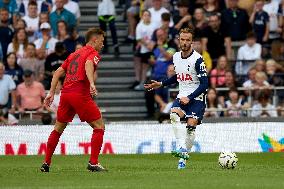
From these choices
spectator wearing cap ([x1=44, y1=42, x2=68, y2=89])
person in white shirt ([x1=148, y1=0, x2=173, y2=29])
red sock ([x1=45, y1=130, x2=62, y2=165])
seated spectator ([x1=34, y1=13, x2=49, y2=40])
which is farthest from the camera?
person in white shirt ([x1=148, y1=0, x2=173, y2=29])

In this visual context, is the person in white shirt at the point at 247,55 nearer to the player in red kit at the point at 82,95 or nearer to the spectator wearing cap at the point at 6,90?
the spectator wearing cap at the point at 6,90

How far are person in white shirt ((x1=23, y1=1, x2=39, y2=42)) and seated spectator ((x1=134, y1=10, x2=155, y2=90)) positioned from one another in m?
2.72

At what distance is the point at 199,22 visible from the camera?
92.7ft

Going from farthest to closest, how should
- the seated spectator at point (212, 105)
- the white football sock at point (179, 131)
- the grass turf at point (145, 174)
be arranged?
1. the seated spectator at point (212, 105)
2. the white football sock at point (179, 131)
3. the grass turf at point (145, 174)

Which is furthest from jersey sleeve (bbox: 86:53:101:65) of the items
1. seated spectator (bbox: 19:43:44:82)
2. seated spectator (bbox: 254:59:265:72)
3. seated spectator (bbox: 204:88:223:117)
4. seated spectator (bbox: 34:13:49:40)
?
seated spectator (bbox: 34:13:49:40)

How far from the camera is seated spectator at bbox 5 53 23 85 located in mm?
27047

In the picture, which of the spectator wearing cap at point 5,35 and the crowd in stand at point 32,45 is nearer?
the crowd in stand at point 32,45

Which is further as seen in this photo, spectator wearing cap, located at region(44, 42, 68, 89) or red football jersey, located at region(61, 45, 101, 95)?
spectator wearing cap, located at region(44, 42, 68, 89)

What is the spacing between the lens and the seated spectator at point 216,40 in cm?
2792

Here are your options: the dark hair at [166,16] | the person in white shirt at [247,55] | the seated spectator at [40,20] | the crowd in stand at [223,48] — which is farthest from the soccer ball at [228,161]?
the seated spectator at [40,20]

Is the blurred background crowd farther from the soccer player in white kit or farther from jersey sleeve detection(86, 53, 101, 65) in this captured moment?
jersey sleeve detection(86, 53, 101, 65)

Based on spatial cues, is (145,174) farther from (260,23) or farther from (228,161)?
(260,23)

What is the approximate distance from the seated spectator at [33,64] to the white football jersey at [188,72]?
934cm

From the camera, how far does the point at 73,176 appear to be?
52.7 ft
